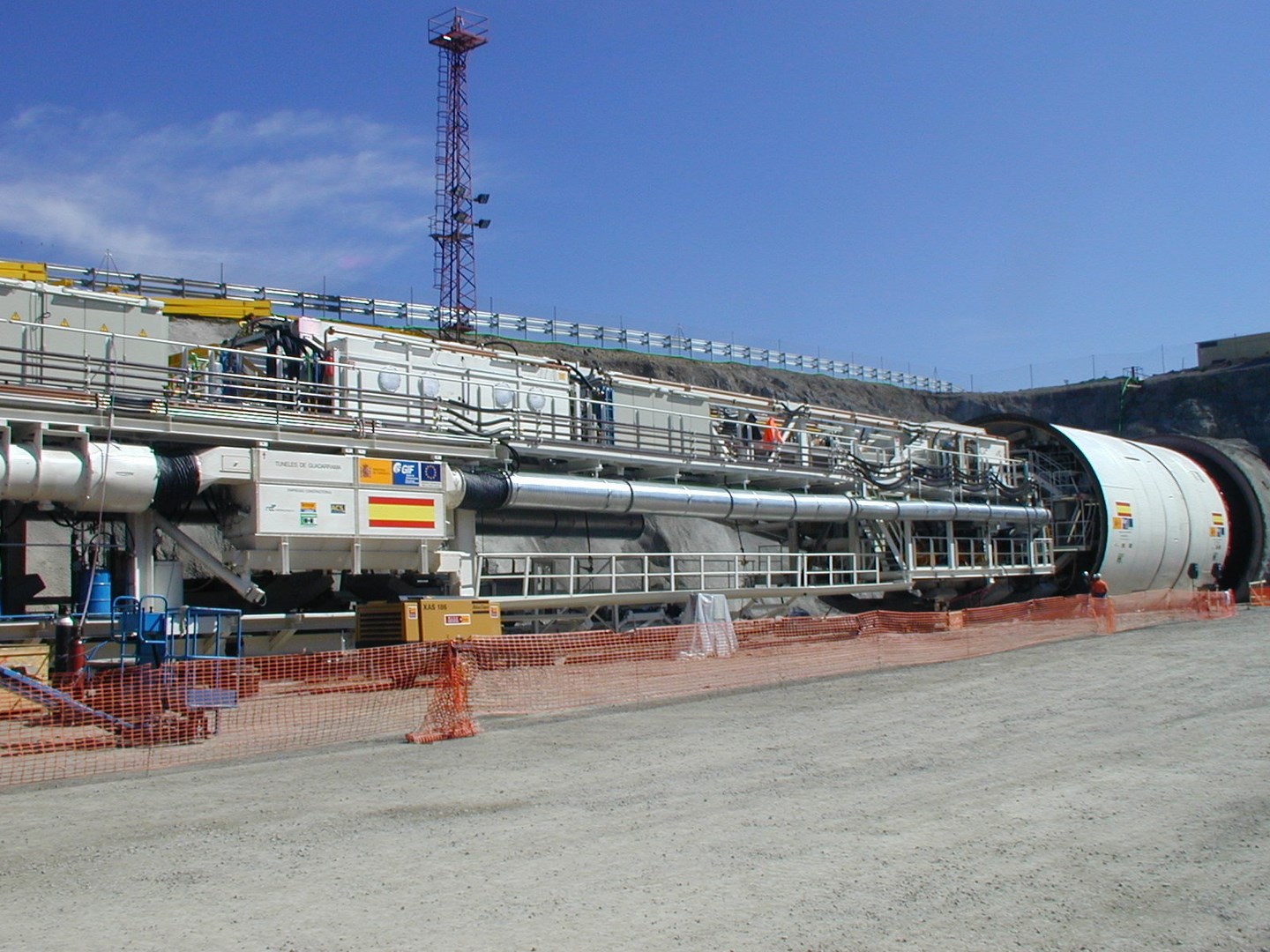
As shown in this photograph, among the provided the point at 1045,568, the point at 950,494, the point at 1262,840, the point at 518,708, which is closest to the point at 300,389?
the point at 518,708

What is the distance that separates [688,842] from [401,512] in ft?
34.5

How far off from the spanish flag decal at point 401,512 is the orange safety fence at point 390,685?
2.30 meters

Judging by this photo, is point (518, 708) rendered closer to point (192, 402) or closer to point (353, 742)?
point (353, 742)

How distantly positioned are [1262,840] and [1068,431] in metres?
27.4

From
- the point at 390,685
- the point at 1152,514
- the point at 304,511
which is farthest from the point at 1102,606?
the point at 304,511

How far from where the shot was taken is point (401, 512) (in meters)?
16.9

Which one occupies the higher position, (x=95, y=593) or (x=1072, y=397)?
(x=1072, y=397)

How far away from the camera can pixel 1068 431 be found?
32875 millimetres

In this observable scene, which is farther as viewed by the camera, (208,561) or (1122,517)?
(1122,517)

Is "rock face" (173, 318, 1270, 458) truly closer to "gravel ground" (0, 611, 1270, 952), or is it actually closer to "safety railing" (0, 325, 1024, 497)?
"safety railing" (0, 325, 1024, 497)

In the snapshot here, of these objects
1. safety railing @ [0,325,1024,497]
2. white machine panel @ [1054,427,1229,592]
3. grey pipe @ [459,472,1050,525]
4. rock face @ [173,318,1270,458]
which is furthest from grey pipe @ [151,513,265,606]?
rock face @ [173,318,1270,458]

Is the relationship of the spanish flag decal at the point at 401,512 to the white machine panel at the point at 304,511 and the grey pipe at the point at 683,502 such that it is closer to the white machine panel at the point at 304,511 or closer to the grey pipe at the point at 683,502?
the white machine panel at the point at 304,511

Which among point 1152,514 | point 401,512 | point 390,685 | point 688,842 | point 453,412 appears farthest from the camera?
point 1152,514

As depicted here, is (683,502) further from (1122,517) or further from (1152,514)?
(1152,514)
